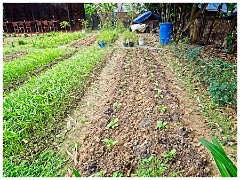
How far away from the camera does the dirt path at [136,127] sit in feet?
5.92

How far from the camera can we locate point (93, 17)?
15820 millimetres

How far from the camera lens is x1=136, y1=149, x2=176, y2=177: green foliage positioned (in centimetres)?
169

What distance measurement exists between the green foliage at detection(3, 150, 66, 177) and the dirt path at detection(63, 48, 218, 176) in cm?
15

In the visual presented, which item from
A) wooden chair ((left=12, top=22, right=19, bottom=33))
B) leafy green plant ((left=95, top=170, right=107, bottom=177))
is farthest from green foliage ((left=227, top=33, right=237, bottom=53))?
wooden chair ((left=12, top=22, right=19, bottom=33))

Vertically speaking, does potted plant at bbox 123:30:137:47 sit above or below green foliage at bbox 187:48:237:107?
above

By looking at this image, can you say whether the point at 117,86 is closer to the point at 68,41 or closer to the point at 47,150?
the point at 47,150

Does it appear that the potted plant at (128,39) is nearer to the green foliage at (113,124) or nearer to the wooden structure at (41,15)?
the green foliage at (113,124)

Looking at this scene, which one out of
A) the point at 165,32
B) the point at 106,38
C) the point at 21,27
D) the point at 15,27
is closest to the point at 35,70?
the point at 106,38

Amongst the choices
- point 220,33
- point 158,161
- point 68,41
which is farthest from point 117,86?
point 68,41

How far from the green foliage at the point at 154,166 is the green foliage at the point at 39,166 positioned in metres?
0.70

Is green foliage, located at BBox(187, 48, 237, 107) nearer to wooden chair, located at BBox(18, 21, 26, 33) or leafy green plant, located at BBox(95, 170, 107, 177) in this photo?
leafy green plant, located at BBox(95, 170, 107, 177)

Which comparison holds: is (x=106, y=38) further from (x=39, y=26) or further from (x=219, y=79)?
(x=39, y=26)

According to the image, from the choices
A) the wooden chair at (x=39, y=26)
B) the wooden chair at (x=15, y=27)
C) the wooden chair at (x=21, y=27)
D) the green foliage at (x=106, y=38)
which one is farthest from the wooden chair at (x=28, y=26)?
the green foliage at (x=106, y=38)

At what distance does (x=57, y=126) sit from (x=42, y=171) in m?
0.72
